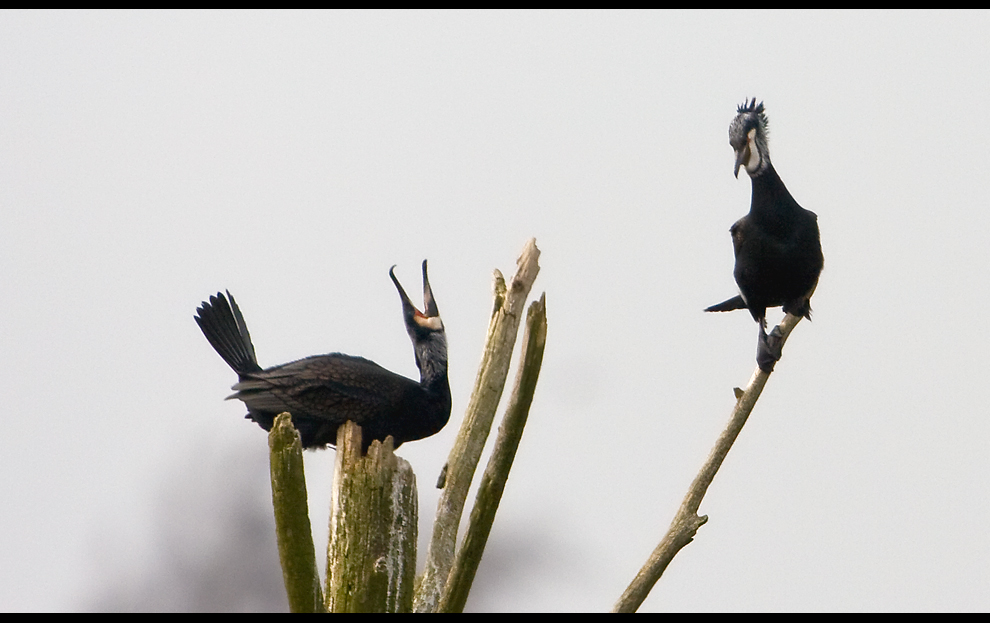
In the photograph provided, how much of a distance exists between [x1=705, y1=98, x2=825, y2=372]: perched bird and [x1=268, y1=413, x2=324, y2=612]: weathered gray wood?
8.07 feet

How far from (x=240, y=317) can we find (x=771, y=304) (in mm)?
2851

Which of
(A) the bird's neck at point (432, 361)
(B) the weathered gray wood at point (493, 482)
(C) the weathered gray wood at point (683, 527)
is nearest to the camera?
(B) the weathered gray wood at point (493, 482)

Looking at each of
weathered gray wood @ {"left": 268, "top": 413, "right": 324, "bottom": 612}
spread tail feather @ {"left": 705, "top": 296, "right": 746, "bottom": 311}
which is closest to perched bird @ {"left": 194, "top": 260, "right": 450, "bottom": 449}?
spread tail feather @ {"left": 705, "top": 296, "right": 746, "bottom": 311}

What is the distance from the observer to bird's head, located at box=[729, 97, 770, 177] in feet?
15.8

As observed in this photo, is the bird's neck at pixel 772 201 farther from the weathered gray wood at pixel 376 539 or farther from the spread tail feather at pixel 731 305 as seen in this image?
the weathered gray wood at pixel 376 539

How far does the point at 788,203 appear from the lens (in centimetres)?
498

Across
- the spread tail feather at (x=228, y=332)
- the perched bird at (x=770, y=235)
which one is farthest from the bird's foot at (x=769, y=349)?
the spread tail feather at (x=228, y=332)

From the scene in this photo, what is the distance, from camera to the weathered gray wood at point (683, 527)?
12.3 feet

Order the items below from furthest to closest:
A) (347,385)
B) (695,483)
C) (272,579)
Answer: (272,579) → (347,385) → (695,483)

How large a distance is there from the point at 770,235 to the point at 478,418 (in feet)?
5.78

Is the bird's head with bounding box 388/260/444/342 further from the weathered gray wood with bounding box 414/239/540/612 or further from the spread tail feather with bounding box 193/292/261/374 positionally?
the weathered gray wood with bounding box 414/239/540/612

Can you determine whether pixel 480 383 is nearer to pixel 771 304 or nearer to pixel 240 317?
pixel 771 304

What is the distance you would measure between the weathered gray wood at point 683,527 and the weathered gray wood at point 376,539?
0.84 meters
